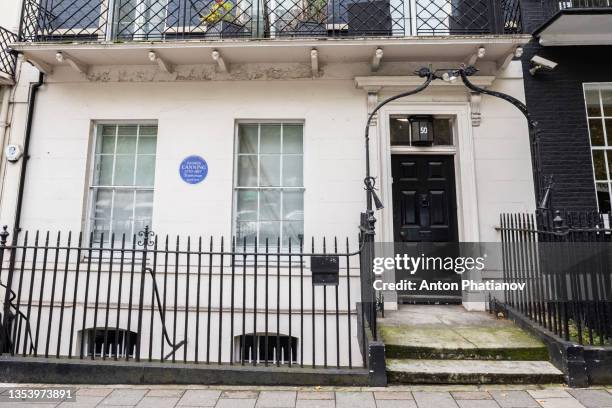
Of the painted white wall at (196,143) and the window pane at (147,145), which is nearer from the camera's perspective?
the painted white wall at (196,143)

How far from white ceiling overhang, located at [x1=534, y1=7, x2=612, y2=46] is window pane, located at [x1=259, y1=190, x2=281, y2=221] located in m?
4.95

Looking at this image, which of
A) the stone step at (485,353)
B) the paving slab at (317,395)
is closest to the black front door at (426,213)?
the stone step at (485,353)

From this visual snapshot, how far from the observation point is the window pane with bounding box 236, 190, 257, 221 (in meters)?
5.83

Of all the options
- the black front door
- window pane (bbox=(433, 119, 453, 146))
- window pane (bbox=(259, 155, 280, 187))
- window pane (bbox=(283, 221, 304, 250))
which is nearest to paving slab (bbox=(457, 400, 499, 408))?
the black front door

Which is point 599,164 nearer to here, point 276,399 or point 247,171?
point 247,171

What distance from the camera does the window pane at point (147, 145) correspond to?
6.04 metres

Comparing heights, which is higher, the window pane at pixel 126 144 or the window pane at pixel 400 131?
the window pane at pixel 400 131

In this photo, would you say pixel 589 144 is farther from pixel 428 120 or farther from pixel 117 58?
pixel 117 58

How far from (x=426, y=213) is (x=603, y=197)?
2.80 m

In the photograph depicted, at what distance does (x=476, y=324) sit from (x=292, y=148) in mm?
3710

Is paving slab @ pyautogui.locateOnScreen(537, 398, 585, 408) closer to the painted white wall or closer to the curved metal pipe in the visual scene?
the curved metal pipe

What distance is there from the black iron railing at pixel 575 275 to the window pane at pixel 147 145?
5667 millimetres

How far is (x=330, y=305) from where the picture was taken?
542 centimetres

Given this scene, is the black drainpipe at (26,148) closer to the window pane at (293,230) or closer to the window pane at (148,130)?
the window pane at (148,130)
